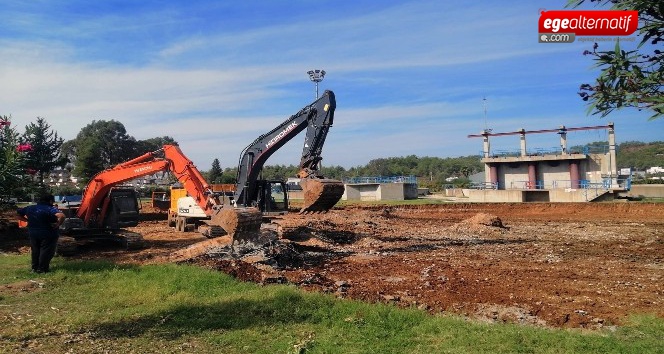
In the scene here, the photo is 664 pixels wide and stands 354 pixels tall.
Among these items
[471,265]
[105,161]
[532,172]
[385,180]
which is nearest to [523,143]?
[532,172]

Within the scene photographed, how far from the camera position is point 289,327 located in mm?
7172

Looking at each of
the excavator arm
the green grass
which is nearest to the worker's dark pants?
the green grass

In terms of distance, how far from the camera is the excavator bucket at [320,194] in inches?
550

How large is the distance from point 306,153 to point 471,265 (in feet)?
19.7

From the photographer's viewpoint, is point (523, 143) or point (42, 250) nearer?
point (42, 250)

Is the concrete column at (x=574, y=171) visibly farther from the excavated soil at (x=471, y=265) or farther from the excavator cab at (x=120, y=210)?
the excavator cab at (x=120, y=210)

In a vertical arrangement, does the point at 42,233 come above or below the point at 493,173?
below

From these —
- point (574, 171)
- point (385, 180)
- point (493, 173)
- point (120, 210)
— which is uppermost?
point (493, 173)

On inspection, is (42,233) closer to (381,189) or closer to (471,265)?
(471,265)

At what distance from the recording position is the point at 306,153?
52.8ft

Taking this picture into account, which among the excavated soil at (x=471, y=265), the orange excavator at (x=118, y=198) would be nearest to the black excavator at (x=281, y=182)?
the excavated soil at (x=471, y=265)

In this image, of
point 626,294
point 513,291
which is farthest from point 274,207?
point 626,294

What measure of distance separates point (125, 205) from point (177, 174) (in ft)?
10.3

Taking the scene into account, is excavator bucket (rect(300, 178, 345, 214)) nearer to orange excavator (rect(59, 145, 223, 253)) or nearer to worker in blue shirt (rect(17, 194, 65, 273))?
orange excavator (rect(59, 145, 223, 253))
